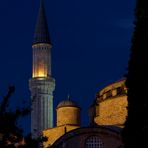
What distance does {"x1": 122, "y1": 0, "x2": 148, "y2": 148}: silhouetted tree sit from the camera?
14.1 metres

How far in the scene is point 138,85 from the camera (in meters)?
14.4

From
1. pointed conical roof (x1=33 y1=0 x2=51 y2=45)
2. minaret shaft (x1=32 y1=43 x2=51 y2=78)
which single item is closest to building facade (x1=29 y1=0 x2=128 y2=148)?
minaret shaft (x1=32 y1=43 x2=51 y2=78)

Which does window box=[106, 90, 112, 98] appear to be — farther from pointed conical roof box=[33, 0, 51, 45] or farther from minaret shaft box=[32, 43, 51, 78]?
pointed conical roof box=[33, 0, 51, 45]

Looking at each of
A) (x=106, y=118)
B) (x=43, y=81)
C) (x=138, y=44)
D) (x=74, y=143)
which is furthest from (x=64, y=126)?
(x=138, y=44)

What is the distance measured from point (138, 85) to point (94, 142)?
708 inches

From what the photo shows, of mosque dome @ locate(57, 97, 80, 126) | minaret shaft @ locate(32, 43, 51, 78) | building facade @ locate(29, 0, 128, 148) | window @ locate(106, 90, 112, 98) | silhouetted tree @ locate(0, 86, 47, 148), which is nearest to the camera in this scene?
silhouetted tree @ locate(0, 86, 47, 148)

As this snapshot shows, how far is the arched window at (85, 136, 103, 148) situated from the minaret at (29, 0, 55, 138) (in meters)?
22.8

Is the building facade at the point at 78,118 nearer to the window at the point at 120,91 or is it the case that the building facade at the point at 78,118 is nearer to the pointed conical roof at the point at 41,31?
the window at the point at 120,91

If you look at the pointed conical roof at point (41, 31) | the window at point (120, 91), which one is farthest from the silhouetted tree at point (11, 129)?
the pointed conical roof at point (41, 31)

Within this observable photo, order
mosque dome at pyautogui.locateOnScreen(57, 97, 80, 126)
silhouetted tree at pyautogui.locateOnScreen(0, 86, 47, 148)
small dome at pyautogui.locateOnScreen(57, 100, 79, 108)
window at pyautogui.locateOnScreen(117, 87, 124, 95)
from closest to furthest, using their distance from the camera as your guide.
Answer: silhouetted tree at pyautogui.locateOnScreen(0, 86, 47, 148), window at pyautogui.locateOnScreen(117, 87, 124, 95), mosque dome at pyautogui.locateOnScreen(57, 97, 80, 126), small dome at pyautogui.locateOnScreen(57, 100, 79, 108)

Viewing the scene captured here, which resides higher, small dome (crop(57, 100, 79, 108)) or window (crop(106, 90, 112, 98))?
small dome (crop(57, 100, 79, 108))

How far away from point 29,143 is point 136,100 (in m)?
2.58

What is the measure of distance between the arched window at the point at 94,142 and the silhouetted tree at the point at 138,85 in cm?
1744

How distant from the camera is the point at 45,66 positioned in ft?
189
